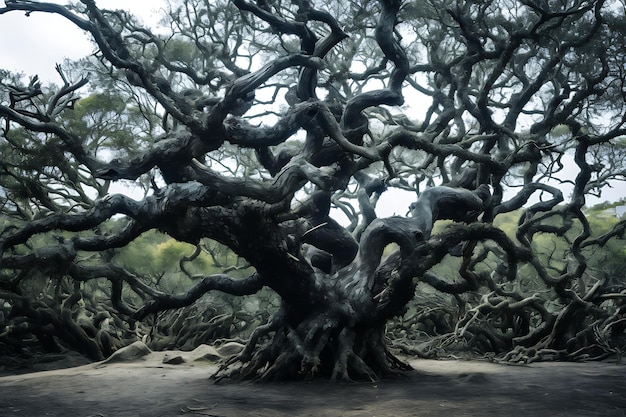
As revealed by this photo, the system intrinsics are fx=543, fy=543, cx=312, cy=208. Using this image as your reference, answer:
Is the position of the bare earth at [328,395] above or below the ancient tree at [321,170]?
below

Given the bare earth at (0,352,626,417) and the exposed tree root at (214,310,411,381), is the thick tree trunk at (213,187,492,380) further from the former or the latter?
the bare earth at (0,352,626,417)

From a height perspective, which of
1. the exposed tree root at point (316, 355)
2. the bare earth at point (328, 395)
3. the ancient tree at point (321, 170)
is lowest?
the bare earth at point (328, 395)

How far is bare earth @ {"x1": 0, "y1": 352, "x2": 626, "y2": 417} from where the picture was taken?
4742 mm

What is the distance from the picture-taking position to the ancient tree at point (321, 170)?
20.1 feet

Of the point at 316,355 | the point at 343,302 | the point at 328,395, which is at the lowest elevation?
the point at 328,395

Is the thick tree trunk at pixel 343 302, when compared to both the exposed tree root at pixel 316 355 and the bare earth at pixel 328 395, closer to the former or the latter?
the exposed tree root at pixel 316 355

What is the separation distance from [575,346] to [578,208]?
2.64m

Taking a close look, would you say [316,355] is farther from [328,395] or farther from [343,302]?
[328,395]

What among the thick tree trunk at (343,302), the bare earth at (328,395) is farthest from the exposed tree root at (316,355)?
the bare earth at (328,395)

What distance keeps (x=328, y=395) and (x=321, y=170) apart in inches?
93.4

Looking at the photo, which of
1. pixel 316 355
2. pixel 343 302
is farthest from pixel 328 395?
pixel 343 302

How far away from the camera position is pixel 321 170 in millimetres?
5453

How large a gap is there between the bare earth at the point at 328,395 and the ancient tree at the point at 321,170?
724 mm

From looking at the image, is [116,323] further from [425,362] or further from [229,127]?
[229,127]
